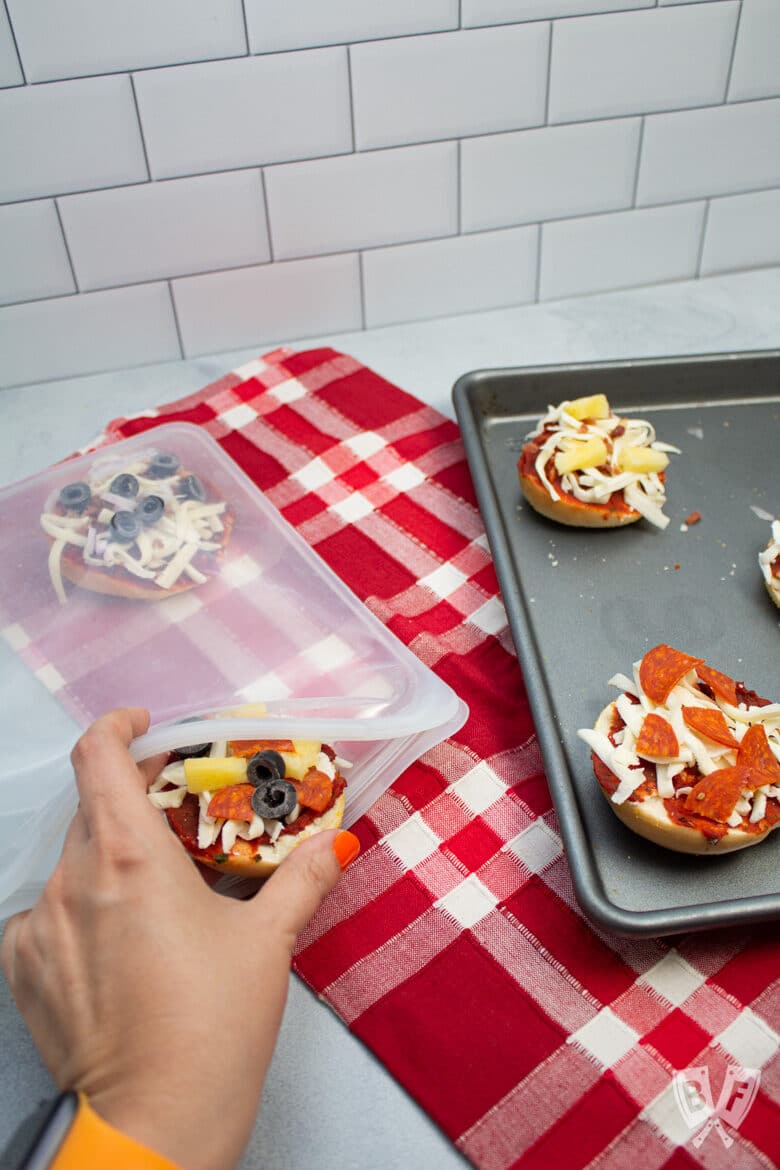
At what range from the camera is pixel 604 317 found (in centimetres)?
172

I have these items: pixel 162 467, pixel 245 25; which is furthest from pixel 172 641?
pixel 245 25

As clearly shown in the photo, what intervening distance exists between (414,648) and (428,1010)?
1.39 ft

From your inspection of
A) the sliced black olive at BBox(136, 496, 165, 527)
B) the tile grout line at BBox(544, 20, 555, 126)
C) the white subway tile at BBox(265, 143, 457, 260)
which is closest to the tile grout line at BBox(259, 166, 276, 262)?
the white subway tile at BBox(265, 143, 457, 260)

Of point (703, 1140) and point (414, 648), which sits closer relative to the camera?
point (703, 1140)

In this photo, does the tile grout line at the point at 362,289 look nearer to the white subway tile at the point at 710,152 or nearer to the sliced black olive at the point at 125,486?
the white subway tile at the point at 710,152

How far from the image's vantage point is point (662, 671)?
3.37 feet

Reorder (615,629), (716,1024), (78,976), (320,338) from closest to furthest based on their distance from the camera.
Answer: (78,976), (716,1024), (615,629), (320,338)

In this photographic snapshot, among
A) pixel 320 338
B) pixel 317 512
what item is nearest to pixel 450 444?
pixel 317 512

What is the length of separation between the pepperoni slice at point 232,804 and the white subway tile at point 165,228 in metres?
0.89

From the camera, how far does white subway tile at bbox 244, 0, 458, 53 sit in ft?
4.47

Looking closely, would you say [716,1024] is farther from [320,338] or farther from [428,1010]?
[320,338]

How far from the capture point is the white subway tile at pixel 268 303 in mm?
1594

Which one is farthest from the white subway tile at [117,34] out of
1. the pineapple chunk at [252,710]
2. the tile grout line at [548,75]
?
the pineapple chunk at [252,710]

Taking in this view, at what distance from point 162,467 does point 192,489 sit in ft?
0.18
